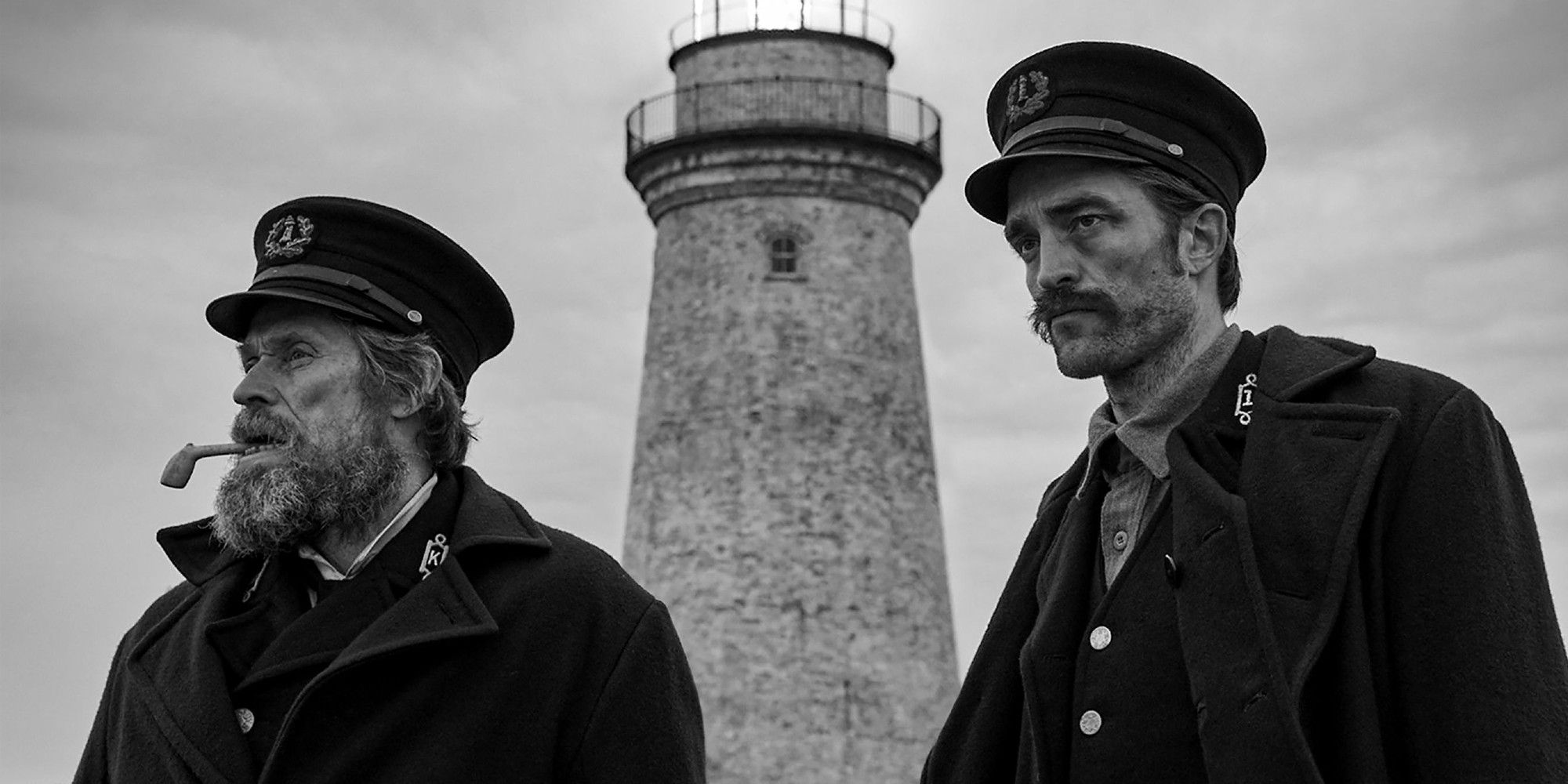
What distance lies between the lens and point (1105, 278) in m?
5.20

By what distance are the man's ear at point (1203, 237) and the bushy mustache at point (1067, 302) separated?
21 cm

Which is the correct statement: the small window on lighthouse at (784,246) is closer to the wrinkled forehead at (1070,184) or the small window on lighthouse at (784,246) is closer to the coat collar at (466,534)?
the coat collar at (466,534)

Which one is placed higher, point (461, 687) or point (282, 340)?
point (282, 340)

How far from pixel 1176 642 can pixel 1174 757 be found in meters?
0.23

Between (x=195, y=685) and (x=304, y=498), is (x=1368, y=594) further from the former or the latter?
(x=195, y=685)

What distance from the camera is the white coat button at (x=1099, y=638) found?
16.5 feet

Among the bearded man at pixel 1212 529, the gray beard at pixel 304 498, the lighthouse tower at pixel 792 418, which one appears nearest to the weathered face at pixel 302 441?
the gray beard at pixel 304 498

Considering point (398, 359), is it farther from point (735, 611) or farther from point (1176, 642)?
point (735, 611)

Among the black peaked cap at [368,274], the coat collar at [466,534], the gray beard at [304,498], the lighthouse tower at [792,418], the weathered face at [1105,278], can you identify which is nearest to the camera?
the weathered face at [1105,278]

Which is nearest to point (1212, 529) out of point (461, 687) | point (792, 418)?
point (461, 687)

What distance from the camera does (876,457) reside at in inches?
1239

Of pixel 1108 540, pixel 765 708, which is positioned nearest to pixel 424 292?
pixel 1108 540

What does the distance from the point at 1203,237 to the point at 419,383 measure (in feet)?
6.93

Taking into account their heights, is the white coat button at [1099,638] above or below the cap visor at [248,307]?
below
